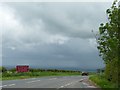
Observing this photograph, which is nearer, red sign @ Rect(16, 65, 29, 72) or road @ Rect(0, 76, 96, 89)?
road @ Rect(0, 76, 96, 89)

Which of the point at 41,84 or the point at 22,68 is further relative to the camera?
the point at 22,68

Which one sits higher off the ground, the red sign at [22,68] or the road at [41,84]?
the red sign at [22,68]

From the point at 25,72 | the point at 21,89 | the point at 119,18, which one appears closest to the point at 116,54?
the point at 119,18

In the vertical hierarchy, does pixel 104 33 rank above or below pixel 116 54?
above

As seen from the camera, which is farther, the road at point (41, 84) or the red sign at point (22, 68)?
the red sign at point (22, 68)

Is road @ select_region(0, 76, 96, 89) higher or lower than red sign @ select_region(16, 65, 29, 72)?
lower

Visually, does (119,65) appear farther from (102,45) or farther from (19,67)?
(19,67)

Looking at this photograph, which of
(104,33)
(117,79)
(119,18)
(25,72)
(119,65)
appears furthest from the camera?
(25,72)

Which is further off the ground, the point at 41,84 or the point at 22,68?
the point at 22,68

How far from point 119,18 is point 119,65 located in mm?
3690

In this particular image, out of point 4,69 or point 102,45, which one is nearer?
point 102,45

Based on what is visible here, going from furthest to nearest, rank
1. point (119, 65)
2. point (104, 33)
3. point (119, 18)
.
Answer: point (104, 33)
point (119, 65)
point (119, 18)

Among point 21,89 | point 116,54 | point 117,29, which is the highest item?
point 117,29

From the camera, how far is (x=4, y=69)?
238 ft
